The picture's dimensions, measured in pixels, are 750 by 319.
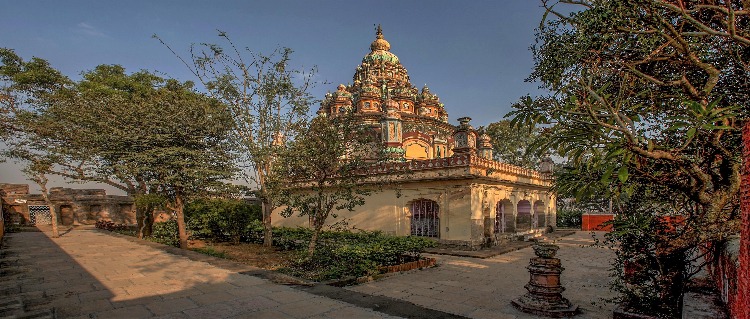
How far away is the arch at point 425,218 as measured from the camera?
55.4 feet

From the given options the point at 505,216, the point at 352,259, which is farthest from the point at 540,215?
the point at 352,259

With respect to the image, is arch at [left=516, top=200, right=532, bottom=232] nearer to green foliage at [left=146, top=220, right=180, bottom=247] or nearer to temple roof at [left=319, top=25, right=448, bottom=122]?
temple roof at [left=319, top=25, right=448, bottom=122]

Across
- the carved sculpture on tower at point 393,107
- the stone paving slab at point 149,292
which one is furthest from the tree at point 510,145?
the stone paving slab at point 149,292

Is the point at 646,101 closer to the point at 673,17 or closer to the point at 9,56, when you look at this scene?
the point at 673,17

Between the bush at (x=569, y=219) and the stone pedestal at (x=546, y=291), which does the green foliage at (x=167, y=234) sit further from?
the bush at (x=569, y=219)

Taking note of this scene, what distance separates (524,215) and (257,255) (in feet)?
50.2

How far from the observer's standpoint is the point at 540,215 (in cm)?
2325

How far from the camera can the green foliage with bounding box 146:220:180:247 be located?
16538mm

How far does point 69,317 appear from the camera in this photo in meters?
5.47

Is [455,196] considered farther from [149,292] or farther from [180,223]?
[149,292]

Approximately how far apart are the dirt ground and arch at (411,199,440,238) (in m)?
6.52

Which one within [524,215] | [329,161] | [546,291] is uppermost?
[329,161]

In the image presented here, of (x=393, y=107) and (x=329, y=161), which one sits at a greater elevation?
(x=393, y=107)

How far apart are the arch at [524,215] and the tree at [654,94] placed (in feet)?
55.5
